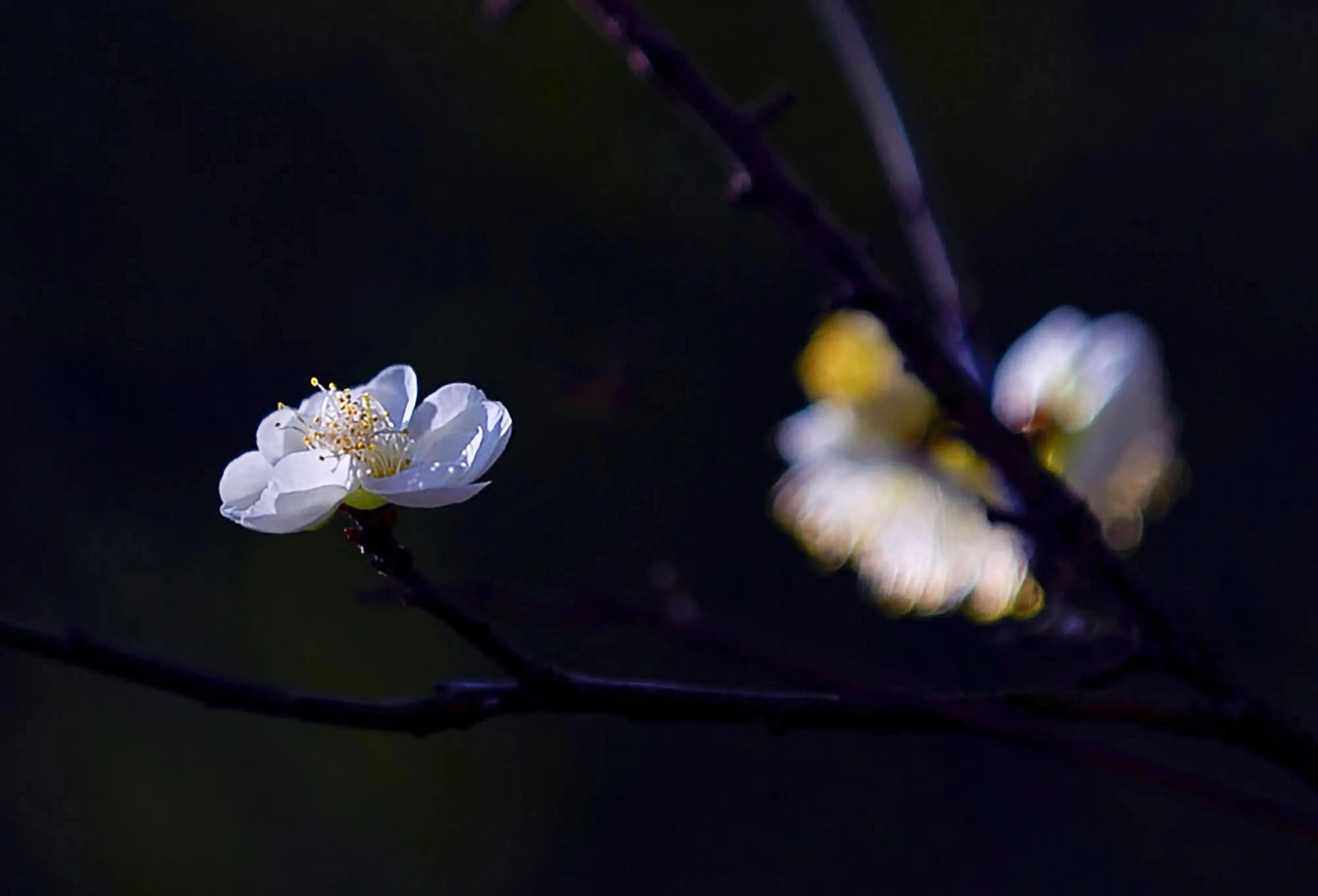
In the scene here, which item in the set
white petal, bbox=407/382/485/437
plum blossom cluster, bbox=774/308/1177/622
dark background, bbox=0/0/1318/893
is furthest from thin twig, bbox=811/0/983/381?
dark background, bbox=0/0/1318/893

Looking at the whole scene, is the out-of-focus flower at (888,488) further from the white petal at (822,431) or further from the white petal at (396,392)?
the white petal at (396,392)

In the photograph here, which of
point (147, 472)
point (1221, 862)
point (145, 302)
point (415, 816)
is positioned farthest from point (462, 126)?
point (1221, 862)

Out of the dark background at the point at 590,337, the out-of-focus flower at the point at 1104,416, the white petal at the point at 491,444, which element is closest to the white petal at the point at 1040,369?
the out-of-focus flower at the point at 1104,416

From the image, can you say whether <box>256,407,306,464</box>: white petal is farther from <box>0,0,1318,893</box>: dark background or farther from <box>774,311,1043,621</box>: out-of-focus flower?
<box>0,0,1318,893</box>: dark background

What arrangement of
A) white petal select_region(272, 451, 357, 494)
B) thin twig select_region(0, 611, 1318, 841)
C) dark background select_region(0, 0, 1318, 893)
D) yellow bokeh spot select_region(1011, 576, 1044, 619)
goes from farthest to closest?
dark background select_region(0, 0, 1318, 893) → yellow bokeh spot select_region(1011, 576, 1044, 619) → white petal select_region(272, 451, 357, 494) → thin twig select_region(0, 611, 1318, 841)

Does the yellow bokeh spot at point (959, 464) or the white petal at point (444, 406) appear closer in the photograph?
the white petal at point (444, 406)

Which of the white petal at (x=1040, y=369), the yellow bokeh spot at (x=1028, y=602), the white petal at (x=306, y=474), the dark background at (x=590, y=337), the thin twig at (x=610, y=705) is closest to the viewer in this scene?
the thin twig at (x=610, y=705)

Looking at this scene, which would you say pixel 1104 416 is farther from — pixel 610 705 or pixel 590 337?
pixel 590 337
